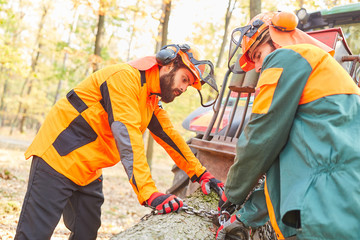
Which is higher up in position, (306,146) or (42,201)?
(306,146)

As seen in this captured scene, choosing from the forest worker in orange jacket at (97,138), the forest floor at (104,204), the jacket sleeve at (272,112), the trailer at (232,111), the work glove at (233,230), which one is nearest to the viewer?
the jacket sleeve at (272,112)

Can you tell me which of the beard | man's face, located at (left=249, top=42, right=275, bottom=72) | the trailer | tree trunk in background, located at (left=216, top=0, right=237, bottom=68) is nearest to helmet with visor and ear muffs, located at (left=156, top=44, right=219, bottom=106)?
the beard

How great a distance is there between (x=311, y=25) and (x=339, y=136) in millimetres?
3904

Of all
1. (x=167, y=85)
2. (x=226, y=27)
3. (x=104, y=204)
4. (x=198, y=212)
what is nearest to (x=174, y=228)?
(x=198, y=212)

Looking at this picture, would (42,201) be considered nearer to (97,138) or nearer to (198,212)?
(97,138)

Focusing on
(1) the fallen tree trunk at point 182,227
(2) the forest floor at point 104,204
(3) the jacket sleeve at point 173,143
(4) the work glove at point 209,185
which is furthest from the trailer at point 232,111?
(2) the forest floor at point 104,204

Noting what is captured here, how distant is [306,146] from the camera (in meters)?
1.58

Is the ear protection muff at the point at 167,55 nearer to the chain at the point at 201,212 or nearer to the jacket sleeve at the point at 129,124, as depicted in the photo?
the jacket sleeve at the point at 129,124

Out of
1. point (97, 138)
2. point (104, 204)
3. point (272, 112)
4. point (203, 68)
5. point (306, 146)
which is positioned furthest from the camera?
point (104, 204)

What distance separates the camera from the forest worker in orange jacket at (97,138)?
8.21 feet

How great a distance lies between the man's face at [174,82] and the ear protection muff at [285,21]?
1.09 metres

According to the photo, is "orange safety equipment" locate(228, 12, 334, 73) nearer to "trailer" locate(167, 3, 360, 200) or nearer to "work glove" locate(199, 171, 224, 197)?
"trailer" locate(167, 3, 360, 200)

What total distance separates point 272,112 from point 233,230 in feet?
2.89

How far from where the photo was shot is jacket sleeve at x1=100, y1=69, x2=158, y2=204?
7.80ft
